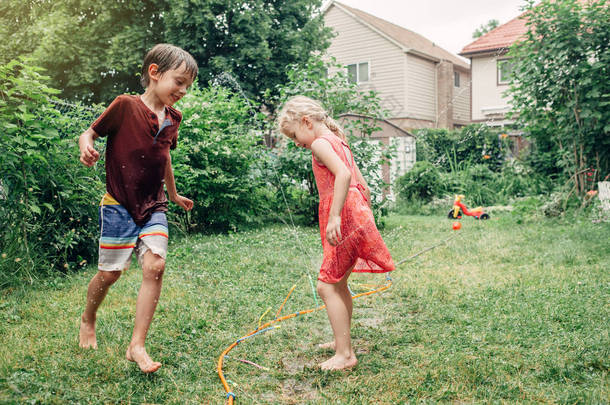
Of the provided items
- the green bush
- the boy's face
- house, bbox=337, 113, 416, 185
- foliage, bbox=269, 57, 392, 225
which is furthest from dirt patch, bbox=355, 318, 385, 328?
house, bbox=337, 113, 416, 185

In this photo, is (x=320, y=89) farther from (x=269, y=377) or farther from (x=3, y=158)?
(x=269, y=377)

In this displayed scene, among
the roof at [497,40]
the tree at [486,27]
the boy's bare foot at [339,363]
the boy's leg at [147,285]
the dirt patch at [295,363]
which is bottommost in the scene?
the dirt patch at [295,363]

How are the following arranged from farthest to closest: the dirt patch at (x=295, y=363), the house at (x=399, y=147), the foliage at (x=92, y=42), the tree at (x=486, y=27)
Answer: the tree at (x=486, y=27) < the foliage at (x=92, y=42) < the house at (x=399, y=147) < the dirt patch at (x=295, y=363)

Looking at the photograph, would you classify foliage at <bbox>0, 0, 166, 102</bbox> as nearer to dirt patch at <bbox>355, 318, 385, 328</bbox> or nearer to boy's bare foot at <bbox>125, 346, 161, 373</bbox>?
dirt patch at <bbox>355, 318, 385, 328</bbox>

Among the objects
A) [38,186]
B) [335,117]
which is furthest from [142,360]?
[335,117]

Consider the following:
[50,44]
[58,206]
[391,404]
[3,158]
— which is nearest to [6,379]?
[391,404]

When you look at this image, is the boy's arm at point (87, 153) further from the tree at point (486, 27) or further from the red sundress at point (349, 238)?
the tree at point (486, 27)

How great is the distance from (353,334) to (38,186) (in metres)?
3.11

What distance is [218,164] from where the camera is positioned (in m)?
6.95

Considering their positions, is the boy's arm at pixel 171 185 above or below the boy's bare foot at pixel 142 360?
above

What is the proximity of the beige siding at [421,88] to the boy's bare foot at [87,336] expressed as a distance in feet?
57.2

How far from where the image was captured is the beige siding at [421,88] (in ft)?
62.5

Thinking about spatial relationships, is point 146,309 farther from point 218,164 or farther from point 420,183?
point 420,183

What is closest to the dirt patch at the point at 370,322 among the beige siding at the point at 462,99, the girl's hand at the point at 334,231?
the girl's hand at the point at 334,231
